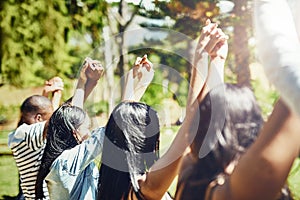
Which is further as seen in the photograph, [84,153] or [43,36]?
[43,36]

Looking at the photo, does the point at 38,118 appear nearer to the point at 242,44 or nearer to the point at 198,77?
the point at 198,77

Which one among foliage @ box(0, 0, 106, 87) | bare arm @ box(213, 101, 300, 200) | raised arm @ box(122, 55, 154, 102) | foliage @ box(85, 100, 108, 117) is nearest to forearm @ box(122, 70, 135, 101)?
raised arm @ box(122, 55, 154, 102)

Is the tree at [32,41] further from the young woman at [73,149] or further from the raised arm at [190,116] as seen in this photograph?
the raised arm at [190,116]

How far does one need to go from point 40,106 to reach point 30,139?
185 millimetres

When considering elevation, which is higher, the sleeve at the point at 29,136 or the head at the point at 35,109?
the head at the point at 35,109

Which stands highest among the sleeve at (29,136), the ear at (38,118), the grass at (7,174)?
the ear at (38,118)

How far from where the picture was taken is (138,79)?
8.46 feet

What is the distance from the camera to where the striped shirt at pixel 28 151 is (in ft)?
9.51

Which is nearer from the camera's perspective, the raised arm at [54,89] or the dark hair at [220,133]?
the dark hair at [220,133]

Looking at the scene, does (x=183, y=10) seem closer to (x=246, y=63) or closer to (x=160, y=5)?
(x=160, y=5)

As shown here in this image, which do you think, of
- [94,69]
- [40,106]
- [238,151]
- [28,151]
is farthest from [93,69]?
[238,151]

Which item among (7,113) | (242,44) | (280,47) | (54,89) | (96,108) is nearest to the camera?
(280,47)

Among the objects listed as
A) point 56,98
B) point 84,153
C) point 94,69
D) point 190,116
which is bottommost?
point 84,153

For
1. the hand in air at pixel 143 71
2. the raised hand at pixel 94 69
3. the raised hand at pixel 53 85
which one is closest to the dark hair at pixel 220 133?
the hand in air at pixel 143 71
